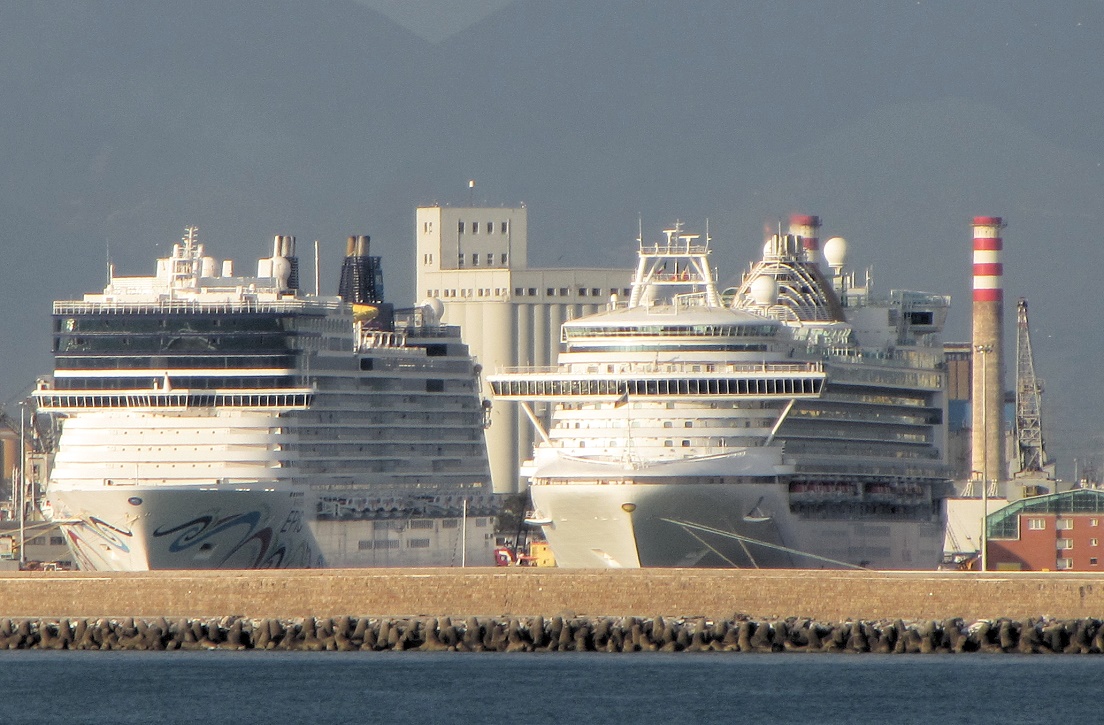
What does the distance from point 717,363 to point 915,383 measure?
38.8 feet

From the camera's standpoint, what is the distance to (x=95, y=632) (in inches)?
2608

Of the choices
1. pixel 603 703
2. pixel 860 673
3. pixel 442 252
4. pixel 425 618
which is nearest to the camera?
pixel 603 703

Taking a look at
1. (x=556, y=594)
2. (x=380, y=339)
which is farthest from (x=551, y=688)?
(x=380, y=339)

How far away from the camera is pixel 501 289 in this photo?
144 m

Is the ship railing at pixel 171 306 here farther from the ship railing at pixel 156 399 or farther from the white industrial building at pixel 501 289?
the white industrial building at pixel 501 289

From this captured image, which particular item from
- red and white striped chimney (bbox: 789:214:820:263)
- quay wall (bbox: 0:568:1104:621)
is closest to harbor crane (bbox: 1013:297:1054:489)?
red and white striped chimney (bbox: 789:214:820:263)

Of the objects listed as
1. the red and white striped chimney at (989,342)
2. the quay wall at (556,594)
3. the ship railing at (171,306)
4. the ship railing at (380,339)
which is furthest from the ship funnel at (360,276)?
the quay wall at (556,594)

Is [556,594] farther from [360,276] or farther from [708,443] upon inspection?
[360,276]

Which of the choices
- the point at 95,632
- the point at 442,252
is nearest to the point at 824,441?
the point at 95,632

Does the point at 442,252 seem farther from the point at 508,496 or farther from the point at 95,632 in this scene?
the point at 95,632

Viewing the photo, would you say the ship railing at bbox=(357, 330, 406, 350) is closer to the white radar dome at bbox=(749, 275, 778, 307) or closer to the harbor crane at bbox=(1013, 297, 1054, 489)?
the white radar dome at bbox=(749, 275, 778, 307)

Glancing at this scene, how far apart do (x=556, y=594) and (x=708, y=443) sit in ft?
41.1

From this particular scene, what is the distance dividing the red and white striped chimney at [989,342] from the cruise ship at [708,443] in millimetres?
33728

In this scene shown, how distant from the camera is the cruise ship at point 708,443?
7575 centimetres
